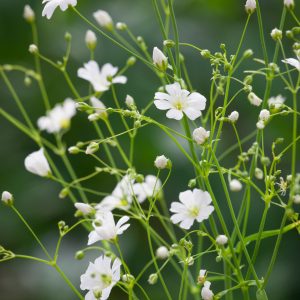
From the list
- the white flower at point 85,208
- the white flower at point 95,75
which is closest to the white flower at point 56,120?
the white flower at point 95,75

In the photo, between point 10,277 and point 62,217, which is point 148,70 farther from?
point 10,277

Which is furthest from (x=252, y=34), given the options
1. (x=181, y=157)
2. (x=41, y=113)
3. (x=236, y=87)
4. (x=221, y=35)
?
(x=41, y=113)

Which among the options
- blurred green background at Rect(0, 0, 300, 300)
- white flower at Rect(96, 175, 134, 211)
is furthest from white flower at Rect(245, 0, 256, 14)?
blurred green background at Rect(0, 0, 300, 300)

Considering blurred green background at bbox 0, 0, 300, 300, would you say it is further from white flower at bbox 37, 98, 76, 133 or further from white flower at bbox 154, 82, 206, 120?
white flower at bbox 154, 82, 206, 120

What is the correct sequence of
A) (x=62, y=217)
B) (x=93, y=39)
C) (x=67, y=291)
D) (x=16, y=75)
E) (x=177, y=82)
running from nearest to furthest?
(x=177, y=82)
(x=93, y=39)
(x=67, y=291)
(x=62, y=217)
(x=16, y=75)

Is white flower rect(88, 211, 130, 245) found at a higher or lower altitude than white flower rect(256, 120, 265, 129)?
lower

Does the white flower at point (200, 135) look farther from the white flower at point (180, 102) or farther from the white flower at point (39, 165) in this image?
the white flower at point (39, 165)
